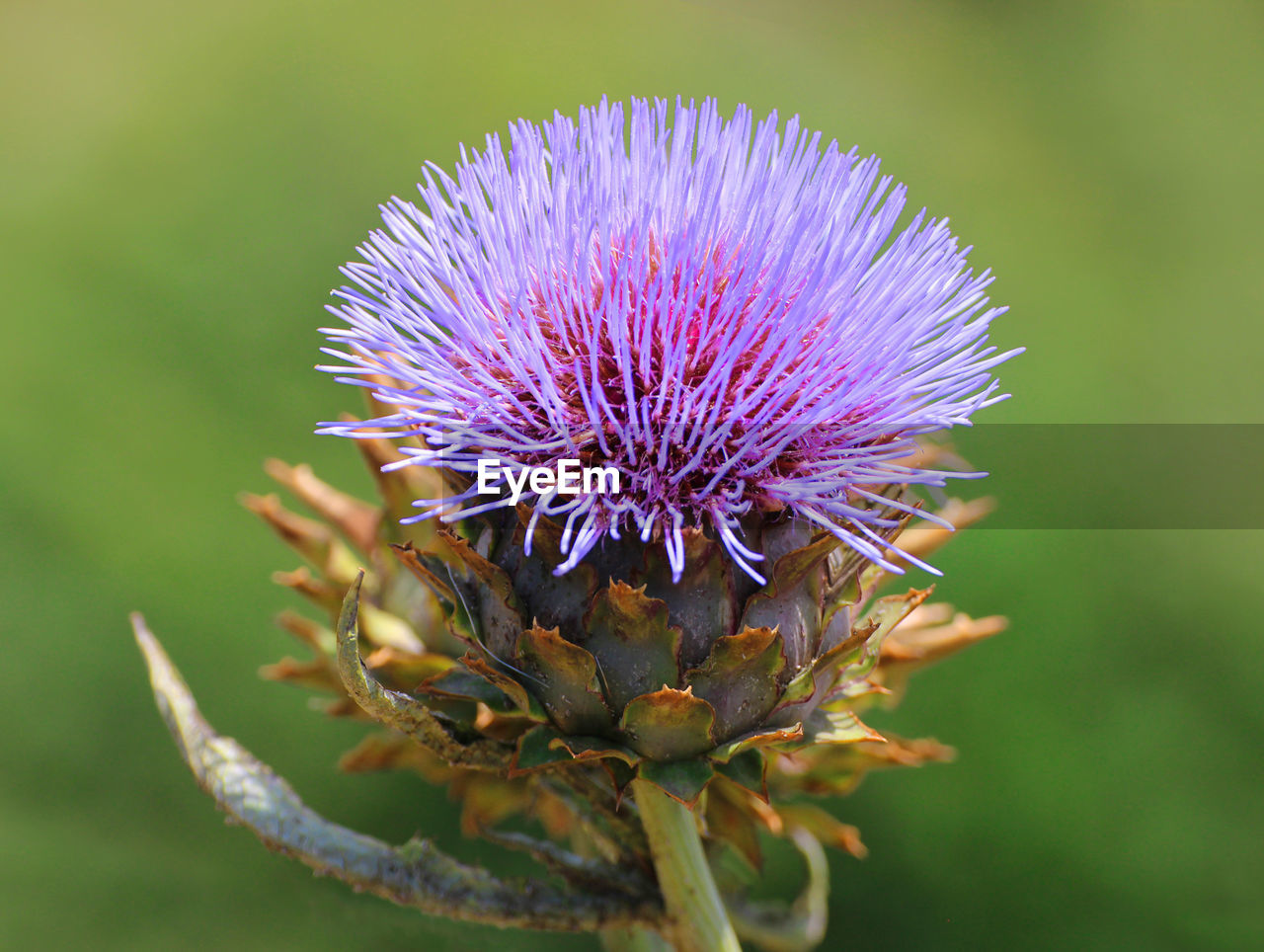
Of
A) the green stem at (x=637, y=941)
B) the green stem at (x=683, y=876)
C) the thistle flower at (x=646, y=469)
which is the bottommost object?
the green stem at (x=637, y=941)

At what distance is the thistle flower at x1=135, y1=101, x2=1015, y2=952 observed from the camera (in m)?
0.46

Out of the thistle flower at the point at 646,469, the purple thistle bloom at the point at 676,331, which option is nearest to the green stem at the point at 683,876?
the thistle flower at the point at 646,469

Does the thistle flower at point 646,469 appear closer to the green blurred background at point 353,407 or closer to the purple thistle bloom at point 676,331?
the purple thistle bloom at point 676,331

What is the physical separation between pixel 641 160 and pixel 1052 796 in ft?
2.93

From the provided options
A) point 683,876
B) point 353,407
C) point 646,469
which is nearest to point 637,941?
point 683,876

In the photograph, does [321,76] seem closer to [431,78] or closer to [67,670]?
[431,78]

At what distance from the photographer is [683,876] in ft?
1.76

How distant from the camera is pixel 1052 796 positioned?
1077 millimetres

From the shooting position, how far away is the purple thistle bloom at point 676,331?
462 millimetres

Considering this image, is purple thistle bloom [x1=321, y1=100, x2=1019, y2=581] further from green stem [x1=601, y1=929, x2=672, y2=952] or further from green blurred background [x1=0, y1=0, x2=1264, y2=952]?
green blurred background [x1=0, y1=0, x2=1264, y2=952]

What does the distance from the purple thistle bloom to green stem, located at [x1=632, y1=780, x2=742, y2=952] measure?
0.16 metres

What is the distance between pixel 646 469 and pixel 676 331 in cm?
7

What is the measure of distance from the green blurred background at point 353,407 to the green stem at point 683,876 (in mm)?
290

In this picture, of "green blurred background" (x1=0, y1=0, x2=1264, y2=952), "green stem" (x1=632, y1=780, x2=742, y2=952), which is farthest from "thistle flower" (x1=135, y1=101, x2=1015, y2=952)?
"green blurred background" (x1=0, y1=0, x2=1264, y2=952)
